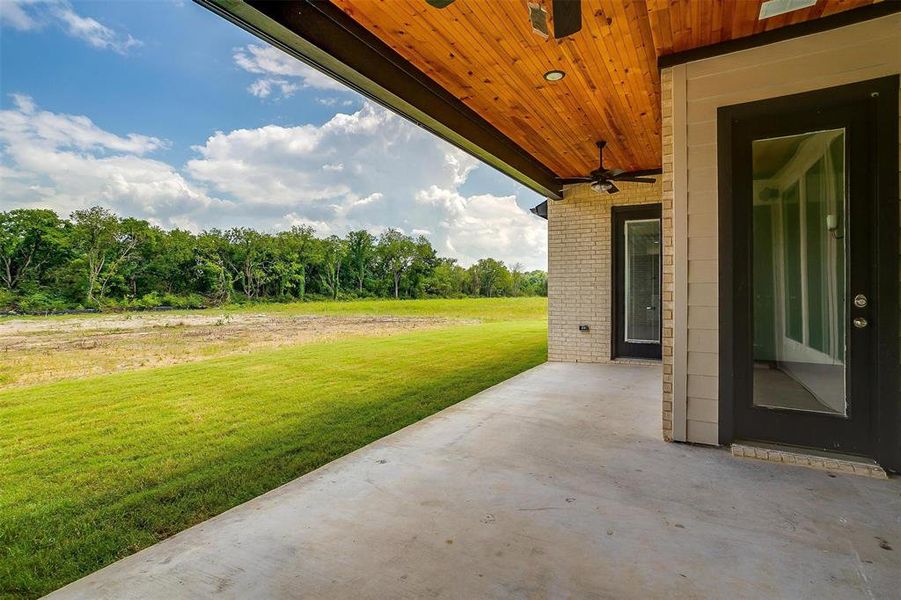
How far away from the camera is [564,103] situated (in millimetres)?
3916

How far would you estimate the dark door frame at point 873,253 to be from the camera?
2473 millimetres

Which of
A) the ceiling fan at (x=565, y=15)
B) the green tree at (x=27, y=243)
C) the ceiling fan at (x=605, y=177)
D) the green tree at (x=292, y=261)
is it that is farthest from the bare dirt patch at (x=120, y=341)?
the green tree at (x=292, y=261)

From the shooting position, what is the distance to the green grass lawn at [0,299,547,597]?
2.06 meters

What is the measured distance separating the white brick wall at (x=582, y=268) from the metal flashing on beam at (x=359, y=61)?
9.45 feet

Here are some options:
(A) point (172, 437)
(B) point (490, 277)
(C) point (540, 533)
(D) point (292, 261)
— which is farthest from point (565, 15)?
(B) point (490, 277)

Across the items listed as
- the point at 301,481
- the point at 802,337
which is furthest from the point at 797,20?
the point at 301,481

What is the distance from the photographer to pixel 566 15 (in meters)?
1.81

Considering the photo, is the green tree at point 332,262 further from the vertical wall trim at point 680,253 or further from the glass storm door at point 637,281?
the vertical wall trim at point 680,253

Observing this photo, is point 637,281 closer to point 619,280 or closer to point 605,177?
point 619,280

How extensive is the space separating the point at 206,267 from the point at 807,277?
18143 millimetres

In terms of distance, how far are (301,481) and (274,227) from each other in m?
23.7

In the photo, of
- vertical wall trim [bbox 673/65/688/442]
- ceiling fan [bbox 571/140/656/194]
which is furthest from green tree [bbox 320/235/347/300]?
vertical wall trim [bbox 673/65/688/442]

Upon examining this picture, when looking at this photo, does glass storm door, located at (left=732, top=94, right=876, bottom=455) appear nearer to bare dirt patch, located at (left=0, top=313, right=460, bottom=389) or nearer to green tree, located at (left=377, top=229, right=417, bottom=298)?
bare dirt patch, located at (left=0, top=313, right=460, bottom=389)

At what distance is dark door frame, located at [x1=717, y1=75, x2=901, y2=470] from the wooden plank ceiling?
0.53 metres
